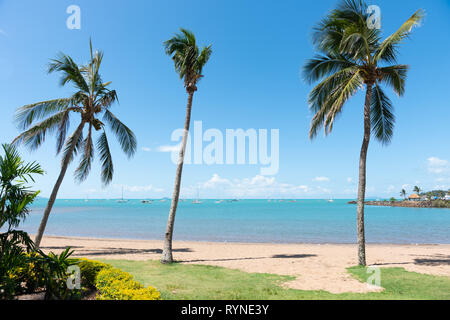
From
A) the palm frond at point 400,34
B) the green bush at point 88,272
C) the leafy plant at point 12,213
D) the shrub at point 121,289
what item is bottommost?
the green bush at point 88,272

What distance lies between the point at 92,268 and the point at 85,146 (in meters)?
8.57

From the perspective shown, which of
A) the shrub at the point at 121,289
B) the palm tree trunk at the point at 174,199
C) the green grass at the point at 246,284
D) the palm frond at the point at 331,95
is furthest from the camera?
the palm tree trunk at the point at 174,199

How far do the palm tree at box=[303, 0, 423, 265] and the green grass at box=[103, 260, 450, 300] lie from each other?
2.44 m

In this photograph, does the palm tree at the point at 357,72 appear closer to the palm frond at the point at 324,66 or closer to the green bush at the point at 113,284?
the palm frond at the point at 324,66

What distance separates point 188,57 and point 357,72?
290 inches

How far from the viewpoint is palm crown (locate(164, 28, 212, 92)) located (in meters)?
11.1

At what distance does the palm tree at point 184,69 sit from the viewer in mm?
10892

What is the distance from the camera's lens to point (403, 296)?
21.5 ft

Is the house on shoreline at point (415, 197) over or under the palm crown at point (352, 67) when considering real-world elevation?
under

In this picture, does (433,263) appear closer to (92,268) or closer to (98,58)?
(92,268)

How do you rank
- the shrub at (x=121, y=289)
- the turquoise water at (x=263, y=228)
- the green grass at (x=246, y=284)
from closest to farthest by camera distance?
1. the shrub at (x=121, y=289)
2. the green grass at (x=246, y=284)
3. the turquoise water at (x=263, y=228)

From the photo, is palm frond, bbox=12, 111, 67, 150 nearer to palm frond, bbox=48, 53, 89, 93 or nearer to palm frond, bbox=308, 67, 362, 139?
palm frond, bbox=48, 53, 89, 93

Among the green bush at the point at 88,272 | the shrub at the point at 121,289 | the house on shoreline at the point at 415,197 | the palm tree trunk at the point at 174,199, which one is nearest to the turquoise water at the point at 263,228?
the palm tree trunk at the point at 174,199
